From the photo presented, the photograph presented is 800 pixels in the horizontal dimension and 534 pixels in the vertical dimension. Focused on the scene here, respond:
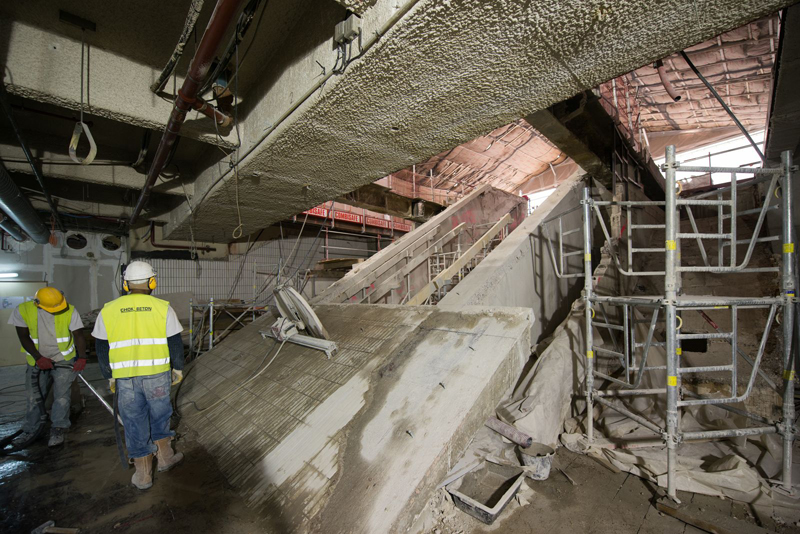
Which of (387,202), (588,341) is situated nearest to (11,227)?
(387,202)

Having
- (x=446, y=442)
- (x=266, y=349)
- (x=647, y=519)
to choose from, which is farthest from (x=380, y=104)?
(x=647, y=519)

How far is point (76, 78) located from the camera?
3.04m

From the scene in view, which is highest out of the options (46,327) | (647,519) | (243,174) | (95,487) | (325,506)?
(243,174)

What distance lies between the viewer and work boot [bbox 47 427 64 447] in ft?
12.5

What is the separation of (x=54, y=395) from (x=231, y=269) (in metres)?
5.85

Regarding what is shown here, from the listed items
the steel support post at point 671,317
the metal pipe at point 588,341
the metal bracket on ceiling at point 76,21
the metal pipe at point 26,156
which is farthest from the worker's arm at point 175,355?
the steel support post at point 671,317

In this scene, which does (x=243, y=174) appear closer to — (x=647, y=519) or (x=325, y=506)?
(x=325, y=506)

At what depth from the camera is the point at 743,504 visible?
9.20 feet

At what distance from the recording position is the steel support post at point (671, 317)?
→ 2.87 meters

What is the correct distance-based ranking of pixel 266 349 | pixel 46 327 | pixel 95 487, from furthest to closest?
1. pixel 266 349
2. pixel 46 327
3. pixel 95 487

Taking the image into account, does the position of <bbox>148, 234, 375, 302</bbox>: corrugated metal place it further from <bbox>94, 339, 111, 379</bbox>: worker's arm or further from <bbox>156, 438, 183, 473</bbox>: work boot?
<bbox>156, 438, 183, 473</bbox>: work boot

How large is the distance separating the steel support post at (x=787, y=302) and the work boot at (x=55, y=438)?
755 centimetres

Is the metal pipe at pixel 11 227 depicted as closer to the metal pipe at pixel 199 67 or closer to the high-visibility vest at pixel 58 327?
the high-visibility vest at pixel 58 327

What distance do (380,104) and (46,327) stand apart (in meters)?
4.92
